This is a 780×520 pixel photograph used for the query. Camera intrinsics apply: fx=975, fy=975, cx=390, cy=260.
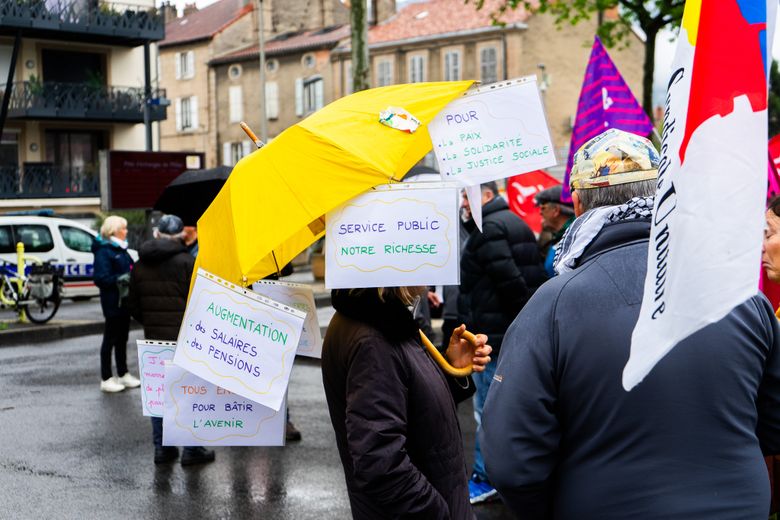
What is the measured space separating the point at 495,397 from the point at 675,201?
83cm

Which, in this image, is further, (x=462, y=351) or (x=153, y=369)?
(x=153, y=369)

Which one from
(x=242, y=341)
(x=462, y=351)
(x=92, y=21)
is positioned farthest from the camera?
(x=92, y=21)

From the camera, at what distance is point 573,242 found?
2.54 meters

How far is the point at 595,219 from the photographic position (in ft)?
8.16

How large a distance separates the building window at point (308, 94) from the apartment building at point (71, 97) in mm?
12619

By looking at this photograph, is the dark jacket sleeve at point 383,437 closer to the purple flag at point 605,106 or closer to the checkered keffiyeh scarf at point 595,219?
the checkered keffiyeh scarf at point 595,219

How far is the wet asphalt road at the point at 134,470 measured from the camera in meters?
6.10

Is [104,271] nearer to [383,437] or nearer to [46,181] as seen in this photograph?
[383,437]

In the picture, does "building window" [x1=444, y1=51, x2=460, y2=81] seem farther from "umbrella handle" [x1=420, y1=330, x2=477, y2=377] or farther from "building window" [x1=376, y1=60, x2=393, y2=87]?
"umbrella handle" [x1=420, y1=330, x2=477, y2=377]

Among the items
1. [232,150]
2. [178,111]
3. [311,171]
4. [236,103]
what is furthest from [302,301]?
[178,111]

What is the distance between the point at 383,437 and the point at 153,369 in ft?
4.08

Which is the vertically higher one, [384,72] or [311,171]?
[384,72]

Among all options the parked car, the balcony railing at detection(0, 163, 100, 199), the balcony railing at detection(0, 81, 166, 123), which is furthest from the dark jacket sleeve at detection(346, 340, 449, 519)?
the balcony railing at detection(0, 163, 100, 199)

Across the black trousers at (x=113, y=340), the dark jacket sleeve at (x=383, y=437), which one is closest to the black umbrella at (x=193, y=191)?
the black trousers at (x=113, y=340)
